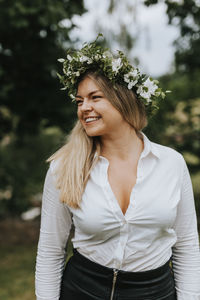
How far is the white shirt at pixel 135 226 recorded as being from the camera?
75.3 inches

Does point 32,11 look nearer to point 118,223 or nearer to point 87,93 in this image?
point 87,93

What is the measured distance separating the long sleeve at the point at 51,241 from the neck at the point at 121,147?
0.39m

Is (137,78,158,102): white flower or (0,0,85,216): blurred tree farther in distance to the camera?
(0,0,85,216): blurred tree

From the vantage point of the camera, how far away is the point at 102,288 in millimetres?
1939

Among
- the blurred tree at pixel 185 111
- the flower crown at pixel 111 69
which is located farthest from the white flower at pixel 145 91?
the blurred tree at pixel 185 111

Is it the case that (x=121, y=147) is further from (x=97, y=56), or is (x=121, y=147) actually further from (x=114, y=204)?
(x=97, y=56)

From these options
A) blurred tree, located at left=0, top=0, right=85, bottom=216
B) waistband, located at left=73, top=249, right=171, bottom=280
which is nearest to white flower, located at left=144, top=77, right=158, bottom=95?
waistband, located at left=73, top=249, right=171, bottom=280

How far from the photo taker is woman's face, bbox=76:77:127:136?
203 cm

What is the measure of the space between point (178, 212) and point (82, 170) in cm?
61

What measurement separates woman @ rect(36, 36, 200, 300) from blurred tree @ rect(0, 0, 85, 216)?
2.33 meters

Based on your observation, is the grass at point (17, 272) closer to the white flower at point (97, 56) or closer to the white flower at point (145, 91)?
the white flower at point (145, 91)

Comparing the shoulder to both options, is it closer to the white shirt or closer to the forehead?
the white shirt

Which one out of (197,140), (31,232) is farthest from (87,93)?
(31,232)

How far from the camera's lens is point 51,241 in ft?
6.81
